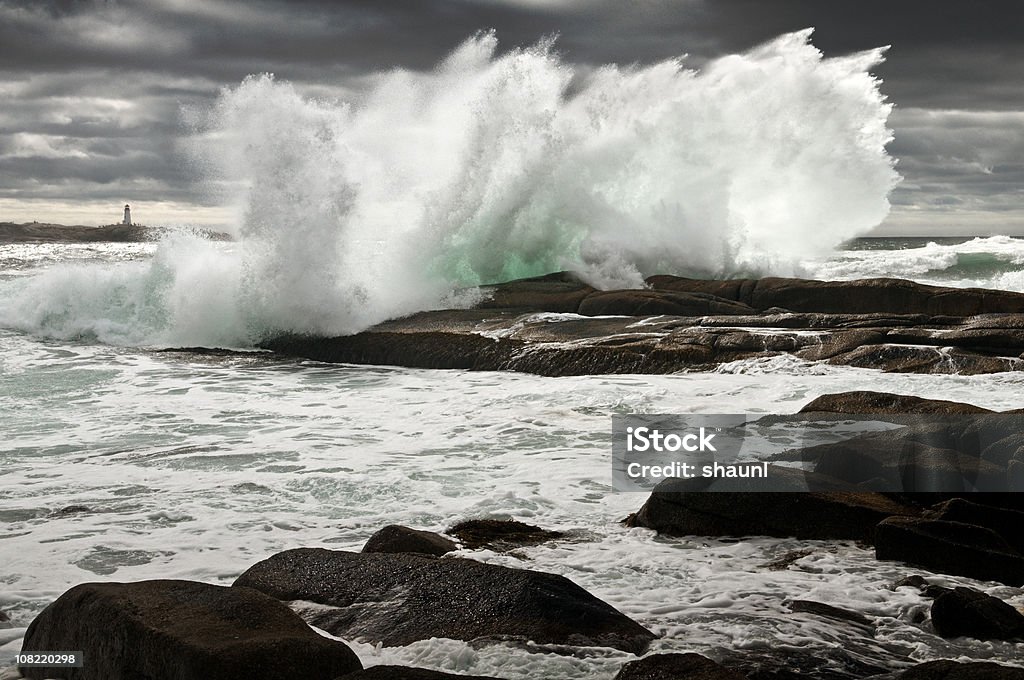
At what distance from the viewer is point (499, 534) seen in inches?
200

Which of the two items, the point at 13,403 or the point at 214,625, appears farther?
the point at 13,403

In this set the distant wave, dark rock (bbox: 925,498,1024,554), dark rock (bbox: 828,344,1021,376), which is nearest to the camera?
dark rock (bbox: 925,498,1024,554)

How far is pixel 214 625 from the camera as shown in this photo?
3.04 metres

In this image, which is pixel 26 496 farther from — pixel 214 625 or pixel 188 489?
pixel 214 625

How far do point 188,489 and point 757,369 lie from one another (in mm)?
6225

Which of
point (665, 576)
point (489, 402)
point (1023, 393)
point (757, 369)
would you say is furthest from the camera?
point (757, 369)

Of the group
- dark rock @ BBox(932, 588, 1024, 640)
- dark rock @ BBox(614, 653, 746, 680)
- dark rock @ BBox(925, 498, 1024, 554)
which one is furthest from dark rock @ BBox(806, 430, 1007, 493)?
dark rock @ BBox(614, 653, 746, 680)

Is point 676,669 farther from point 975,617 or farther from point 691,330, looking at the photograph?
point 691,330

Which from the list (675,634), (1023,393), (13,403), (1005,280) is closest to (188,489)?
(675,634)

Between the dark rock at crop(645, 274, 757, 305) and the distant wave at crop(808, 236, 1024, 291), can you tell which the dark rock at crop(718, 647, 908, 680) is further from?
the distant wave at crop(808, 236, 1024, 291)

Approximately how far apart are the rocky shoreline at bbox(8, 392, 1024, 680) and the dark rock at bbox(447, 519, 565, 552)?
0.26 feet

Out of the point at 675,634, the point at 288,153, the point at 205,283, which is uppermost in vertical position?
the point at 288,153

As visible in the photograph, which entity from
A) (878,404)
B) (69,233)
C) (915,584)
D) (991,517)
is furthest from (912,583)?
(69,233)

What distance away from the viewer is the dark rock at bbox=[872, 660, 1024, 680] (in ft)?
8.69
